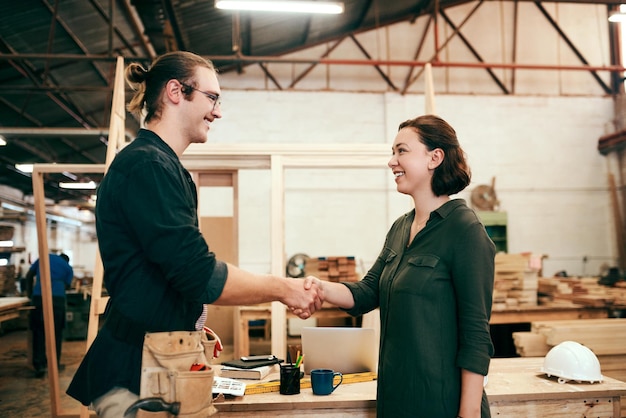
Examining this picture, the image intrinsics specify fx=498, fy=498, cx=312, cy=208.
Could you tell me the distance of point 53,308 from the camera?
688 cm

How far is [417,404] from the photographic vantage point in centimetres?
178

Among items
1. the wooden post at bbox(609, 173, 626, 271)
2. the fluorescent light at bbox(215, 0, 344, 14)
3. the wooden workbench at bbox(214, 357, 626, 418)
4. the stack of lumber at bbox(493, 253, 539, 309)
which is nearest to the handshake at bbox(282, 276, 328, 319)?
the wooden workbench at bbox(214, 357, 626, 418)

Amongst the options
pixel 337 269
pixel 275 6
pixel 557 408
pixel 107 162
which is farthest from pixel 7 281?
pixel 557 408

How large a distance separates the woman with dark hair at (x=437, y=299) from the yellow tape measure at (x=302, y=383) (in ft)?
2.19

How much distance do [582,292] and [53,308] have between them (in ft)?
23.9

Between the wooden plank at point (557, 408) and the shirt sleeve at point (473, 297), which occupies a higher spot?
the shirt sleeve at point (473, 297)

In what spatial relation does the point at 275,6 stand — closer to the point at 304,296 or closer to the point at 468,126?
the point at 304,296

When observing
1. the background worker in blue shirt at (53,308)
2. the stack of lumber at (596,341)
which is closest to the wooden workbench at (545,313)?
the stack of lumber at (596,341)

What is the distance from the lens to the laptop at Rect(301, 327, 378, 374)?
8.75 ft

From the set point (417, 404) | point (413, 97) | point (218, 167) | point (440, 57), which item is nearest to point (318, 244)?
point (413, 97)

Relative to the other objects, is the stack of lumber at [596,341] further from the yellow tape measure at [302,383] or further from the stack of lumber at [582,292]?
the yellow tape measure at [302,383]

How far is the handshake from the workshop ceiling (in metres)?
4.97

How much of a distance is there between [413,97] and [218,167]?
615 centimetres

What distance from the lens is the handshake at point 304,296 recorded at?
2025mm
